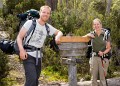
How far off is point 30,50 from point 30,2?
862 cm

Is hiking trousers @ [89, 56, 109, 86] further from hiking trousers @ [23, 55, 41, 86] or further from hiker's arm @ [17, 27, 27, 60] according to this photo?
hiker's arm @ [17, 27, 27, 60]

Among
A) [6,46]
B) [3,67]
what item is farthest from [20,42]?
[3,67]

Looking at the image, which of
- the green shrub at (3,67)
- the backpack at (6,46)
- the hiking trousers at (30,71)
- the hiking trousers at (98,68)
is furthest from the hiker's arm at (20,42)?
the green shrub at (3,67)

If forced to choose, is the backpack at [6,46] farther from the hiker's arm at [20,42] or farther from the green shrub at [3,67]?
the green shrub at [3,67]

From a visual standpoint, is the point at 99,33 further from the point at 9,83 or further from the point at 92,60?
the point at 9,83

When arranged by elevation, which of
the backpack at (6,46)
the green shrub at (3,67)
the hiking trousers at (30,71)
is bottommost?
the green shrub at (3,67)

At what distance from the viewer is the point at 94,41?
21.8 feet

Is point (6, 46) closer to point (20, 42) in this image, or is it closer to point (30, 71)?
point (20, 42)

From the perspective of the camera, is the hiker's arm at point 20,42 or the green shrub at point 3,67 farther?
the green shrub at point 3,67

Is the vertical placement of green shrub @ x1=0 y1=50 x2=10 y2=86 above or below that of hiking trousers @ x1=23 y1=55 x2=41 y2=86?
below

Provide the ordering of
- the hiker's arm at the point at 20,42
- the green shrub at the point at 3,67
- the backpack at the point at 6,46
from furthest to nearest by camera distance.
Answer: the green shrub at the point at 3,67 < the backpack at the point at 6,46 < the hiker's arm at the point at 20,42

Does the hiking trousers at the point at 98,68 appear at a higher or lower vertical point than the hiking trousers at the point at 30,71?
lower

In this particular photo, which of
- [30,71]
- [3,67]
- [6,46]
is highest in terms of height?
[6,46]

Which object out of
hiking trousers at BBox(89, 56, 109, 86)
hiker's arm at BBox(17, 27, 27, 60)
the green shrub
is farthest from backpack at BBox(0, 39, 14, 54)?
the green shrub
